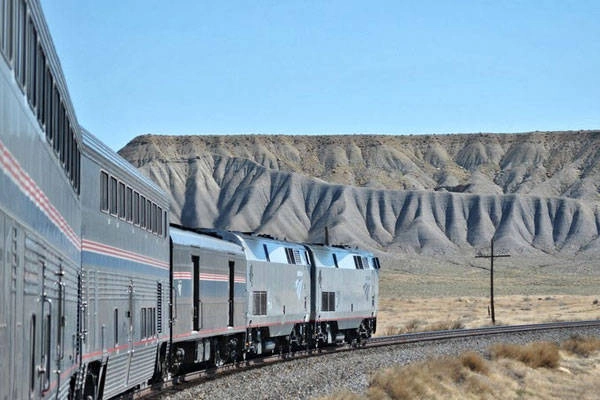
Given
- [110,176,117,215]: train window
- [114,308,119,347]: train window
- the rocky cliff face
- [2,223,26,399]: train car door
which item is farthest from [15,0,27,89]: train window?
the rocky cliff face

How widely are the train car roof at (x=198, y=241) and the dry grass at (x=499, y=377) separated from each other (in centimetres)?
463

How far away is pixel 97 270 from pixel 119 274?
1742mm

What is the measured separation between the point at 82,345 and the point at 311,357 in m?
22.8

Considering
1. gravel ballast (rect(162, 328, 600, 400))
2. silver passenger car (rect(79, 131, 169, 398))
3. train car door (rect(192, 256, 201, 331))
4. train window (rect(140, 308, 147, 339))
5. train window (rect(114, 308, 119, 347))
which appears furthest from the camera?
train car door (rect(192, 256, 201, 331))

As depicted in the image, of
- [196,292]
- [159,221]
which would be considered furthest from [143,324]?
[196,292]

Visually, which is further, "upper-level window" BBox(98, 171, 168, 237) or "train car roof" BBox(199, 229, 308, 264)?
"train car roof" BBox(199, 229, 308, 264)

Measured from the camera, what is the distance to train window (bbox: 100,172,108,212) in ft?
52.3

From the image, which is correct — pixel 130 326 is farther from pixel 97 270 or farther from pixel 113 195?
pixel 97 270

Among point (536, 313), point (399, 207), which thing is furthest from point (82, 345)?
point (399, 207)

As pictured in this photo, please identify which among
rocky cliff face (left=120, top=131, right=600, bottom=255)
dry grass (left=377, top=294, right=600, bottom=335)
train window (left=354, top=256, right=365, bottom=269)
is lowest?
dry grass (left=377, top=294, right=600, bottom=335)

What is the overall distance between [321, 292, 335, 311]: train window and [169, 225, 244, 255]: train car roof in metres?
10.4

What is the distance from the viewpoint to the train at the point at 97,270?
7.38m

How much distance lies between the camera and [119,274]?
1691cm

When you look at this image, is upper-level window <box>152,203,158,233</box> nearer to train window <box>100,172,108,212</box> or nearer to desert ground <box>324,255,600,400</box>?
train window <box>100,172,108,212</box>
